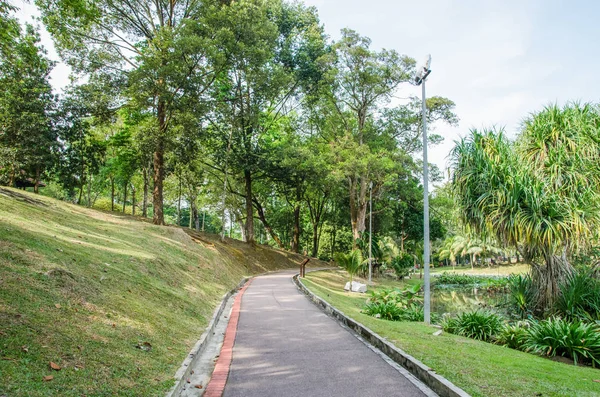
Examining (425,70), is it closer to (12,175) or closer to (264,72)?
(264,72)

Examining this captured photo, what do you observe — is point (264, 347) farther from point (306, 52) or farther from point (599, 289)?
point (306, 52)

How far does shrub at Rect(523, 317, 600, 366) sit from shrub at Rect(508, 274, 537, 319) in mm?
4490

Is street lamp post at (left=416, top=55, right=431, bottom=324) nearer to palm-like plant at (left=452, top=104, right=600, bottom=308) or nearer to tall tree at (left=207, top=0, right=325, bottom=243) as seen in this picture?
palm-like plant at (left=452, top=104, right=600, bottom=308)

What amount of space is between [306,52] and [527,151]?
62.7 feet

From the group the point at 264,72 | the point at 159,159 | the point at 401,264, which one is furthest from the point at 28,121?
the point at 401,264

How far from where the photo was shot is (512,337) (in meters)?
9.79

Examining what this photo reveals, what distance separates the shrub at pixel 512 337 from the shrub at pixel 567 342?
1.13 feet

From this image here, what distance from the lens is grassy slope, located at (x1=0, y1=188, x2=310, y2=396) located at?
4.28 m

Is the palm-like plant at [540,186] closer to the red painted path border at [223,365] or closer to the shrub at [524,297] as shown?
the shrub at [524,297]

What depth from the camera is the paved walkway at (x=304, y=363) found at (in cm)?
502

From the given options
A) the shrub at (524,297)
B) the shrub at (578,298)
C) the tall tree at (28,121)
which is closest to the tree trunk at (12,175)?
the tall tree at (28,121)

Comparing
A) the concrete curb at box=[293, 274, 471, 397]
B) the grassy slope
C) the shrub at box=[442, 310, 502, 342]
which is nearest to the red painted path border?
the grassy slope

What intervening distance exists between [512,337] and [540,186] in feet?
18.5

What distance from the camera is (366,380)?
212 inches
